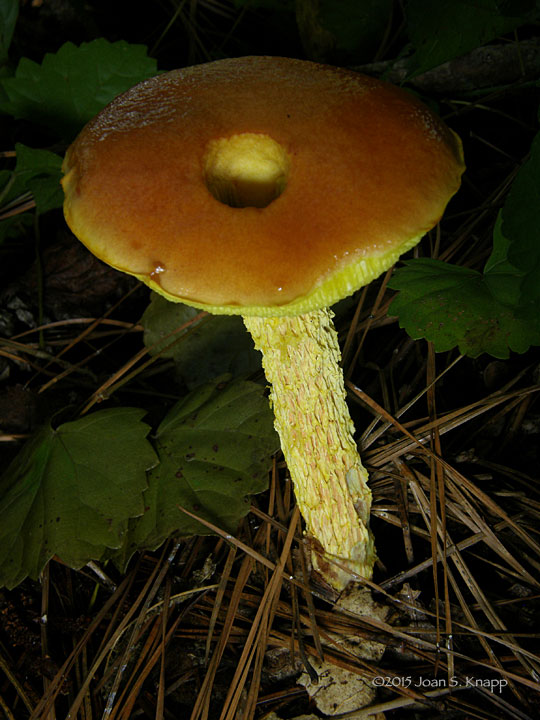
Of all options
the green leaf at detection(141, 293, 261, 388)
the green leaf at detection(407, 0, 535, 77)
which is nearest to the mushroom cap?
the green leaf at detection(407, 0, 535, 77)

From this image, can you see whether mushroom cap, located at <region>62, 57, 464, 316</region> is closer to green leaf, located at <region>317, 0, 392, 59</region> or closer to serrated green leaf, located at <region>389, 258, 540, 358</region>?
serrated green leaf, located at <region>389, 258, 540, 358</region>

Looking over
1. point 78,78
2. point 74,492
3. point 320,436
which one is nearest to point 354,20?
point 78,78

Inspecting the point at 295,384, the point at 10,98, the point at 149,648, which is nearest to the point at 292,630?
the point at 149,648

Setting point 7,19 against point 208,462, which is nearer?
point 208,462

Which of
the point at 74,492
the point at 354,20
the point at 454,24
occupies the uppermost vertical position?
the point at 454,24

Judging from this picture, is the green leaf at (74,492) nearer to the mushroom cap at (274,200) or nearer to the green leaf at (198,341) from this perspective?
the green leaf at (198,341)

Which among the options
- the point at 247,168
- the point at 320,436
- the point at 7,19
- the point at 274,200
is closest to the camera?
the point at 274,200

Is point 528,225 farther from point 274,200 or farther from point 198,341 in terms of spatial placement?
point 198,341
